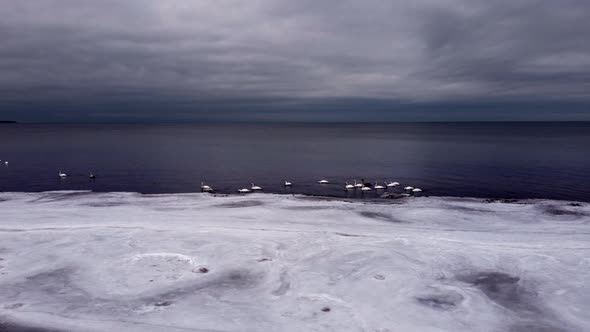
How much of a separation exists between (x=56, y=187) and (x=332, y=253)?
4729 centimetres

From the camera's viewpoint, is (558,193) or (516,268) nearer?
(516,268)

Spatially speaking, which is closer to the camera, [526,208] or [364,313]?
[364,313]

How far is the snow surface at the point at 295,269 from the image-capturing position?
1980 centimetres

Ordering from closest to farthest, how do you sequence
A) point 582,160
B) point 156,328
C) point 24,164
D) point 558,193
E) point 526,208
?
point 156,328 < point 526,208 < point 558,193 < point 24,164 < point 582,160

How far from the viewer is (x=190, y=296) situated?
22.2 metres

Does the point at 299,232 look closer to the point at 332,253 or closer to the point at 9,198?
the point at 332,253

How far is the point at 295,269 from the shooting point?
25.7 meters

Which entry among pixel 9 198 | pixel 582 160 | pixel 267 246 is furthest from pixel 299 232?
pixel 582 160

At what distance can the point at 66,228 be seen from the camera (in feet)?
113

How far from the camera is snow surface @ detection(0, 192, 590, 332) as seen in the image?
65.0ft

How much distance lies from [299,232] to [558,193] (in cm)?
4064

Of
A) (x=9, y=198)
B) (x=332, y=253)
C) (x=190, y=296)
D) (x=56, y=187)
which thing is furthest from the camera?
(x=56, y=187)

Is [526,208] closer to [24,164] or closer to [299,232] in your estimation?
[299,232]

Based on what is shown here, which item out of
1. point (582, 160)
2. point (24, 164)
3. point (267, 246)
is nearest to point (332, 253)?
point (267, 246)
